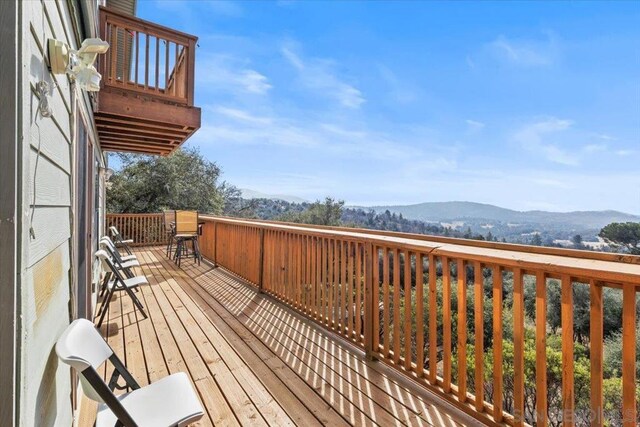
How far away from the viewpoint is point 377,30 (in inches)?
733

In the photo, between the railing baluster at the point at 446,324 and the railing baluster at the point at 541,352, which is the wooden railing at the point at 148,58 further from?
the railing baluster at the point at 541,352

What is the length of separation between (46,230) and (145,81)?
4043 millimetres

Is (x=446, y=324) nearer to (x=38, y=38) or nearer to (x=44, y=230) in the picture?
(x=44, y=230)

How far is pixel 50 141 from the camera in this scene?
117 cm

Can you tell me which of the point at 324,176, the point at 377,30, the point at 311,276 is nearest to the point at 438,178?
the point at 324,176

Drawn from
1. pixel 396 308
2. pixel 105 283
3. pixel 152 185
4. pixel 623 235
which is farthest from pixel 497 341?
pixel 623 235

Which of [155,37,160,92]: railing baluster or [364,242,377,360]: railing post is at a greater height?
[155,37,160,92]: railing baluster

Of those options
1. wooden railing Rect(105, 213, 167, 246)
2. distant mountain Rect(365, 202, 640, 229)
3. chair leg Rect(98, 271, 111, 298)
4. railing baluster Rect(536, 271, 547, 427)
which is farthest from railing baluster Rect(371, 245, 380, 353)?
distant mountain Rect(365, 202, 640, 229)

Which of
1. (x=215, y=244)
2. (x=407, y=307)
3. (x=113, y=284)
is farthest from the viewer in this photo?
(x=215, y=244)

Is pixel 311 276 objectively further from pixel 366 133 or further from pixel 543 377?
pixel 366 133

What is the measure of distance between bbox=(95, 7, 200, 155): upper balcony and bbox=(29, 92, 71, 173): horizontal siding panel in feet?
9.80

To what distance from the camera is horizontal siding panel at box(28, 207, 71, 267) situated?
0.94m

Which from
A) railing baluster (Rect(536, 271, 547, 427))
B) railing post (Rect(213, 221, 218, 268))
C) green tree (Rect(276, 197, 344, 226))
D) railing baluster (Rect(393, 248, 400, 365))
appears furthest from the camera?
green tree (Rect(276, 197, 344, 226))

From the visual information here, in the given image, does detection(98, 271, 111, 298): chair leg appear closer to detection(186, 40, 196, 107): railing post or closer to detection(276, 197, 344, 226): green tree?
detection(186, 40, 196, 107): railing post
